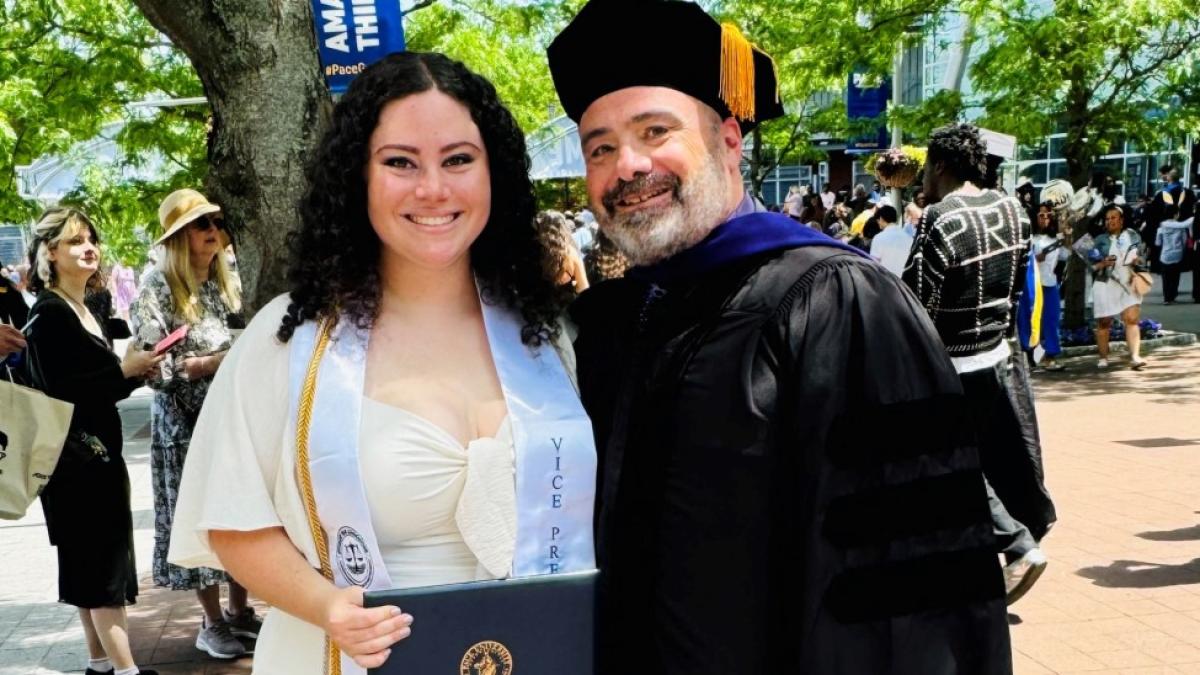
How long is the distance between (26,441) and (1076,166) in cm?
1103

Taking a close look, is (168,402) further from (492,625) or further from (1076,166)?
(1076,166)

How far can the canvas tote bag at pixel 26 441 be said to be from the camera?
11.5ft

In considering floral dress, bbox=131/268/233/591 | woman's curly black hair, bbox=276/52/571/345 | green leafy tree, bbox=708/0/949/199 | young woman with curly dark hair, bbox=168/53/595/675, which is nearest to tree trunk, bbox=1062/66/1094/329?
green leafy tree, bbox=708/0/949/199

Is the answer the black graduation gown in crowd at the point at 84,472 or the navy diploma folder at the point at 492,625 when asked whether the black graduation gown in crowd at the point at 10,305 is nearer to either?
the black graduation gown in crowd at the point at 84,472

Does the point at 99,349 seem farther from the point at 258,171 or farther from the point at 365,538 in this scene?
the point at 365,538

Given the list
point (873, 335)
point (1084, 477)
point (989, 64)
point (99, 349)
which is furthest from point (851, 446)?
point (989, 64)

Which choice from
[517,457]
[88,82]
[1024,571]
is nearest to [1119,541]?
[1024,571]

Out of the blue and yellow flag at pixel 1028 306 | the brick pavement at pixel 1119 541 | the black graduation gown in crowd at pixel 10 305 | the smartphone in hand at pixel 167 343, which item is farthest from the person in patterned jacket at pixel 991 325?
the black graduation gown in crowd at pixel 10 305

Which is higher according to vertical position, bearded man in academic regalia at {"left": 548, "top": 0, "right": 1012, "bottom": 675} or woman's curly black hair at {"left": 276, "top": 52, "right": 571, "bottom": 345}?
woman's curly black hair at {"left": 276, "top": 52, "right": 571, "bottom": 345}

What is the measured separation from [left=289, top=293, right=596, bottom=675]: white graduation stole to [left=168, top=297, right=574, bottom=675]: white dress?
4cm

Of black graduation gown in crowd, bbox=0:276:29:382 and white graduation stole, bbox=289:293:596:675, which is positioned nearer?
white graduation stole, bbox=289:293:596:675

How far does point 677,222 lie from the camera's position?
2.03 metres

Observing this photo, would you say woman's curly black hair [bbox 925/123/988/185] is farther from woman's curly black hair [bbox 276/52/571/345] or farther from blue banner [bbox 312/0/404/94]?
woman's curly black hair [bbox 276/52/571/345]

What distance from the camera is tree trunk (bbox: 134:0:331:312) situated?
8.15ft
